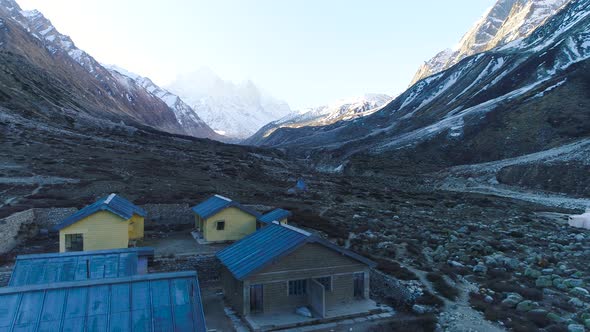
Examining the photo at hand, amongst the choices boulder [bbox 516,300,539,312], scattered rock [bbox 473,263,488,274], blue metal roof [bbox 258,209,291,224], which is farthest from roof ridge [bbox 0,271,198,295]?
scattered rock [bbox 473,263,488,274]

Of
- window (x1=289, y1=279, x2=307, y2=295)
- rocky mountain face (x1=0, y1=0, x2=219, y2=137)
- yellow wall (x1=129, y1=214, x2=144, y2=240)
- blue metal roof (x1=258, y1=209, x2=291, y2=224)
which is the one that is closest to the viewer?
window (x1=289, y1=279, x2=307, y2=295)

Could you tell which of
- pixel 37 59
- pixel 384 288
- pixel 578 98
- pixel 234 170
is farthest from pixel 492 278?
pixel 37 59

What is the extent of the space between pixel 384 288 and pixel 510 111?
89683mm

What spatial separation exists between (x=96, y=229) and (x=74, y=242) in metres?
1.42

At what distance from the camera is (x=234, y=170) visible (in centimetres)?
6900

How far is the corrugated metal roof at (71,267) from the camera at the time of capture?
14820 mm

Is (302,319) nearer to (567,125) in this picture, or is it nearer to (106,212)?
(106,212)

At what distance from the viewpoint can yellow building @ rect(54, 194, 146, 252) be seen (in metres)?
22.8

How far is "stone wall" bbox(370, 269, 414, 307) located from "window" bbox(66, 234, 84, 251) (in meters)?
17.0

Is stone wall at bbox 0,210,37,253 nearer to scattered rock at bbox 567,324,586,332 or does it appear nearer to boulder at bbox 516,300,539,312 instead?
boulder at bbox 516,300,539,312

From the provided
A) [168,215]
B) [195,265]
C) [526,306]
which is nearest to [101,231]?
[195,265]

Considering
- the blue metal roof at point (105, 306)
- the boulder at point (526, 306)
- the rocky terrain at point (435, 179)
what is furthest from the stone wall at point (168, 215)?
the boulder at point (526, 306)

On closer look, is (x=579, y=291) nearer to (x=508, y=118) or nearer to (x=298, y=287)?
(x=298, y=287)

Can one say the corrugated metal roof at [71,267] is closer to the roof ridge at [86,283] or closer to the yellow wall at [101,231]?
the roof ridge at [86,283]
